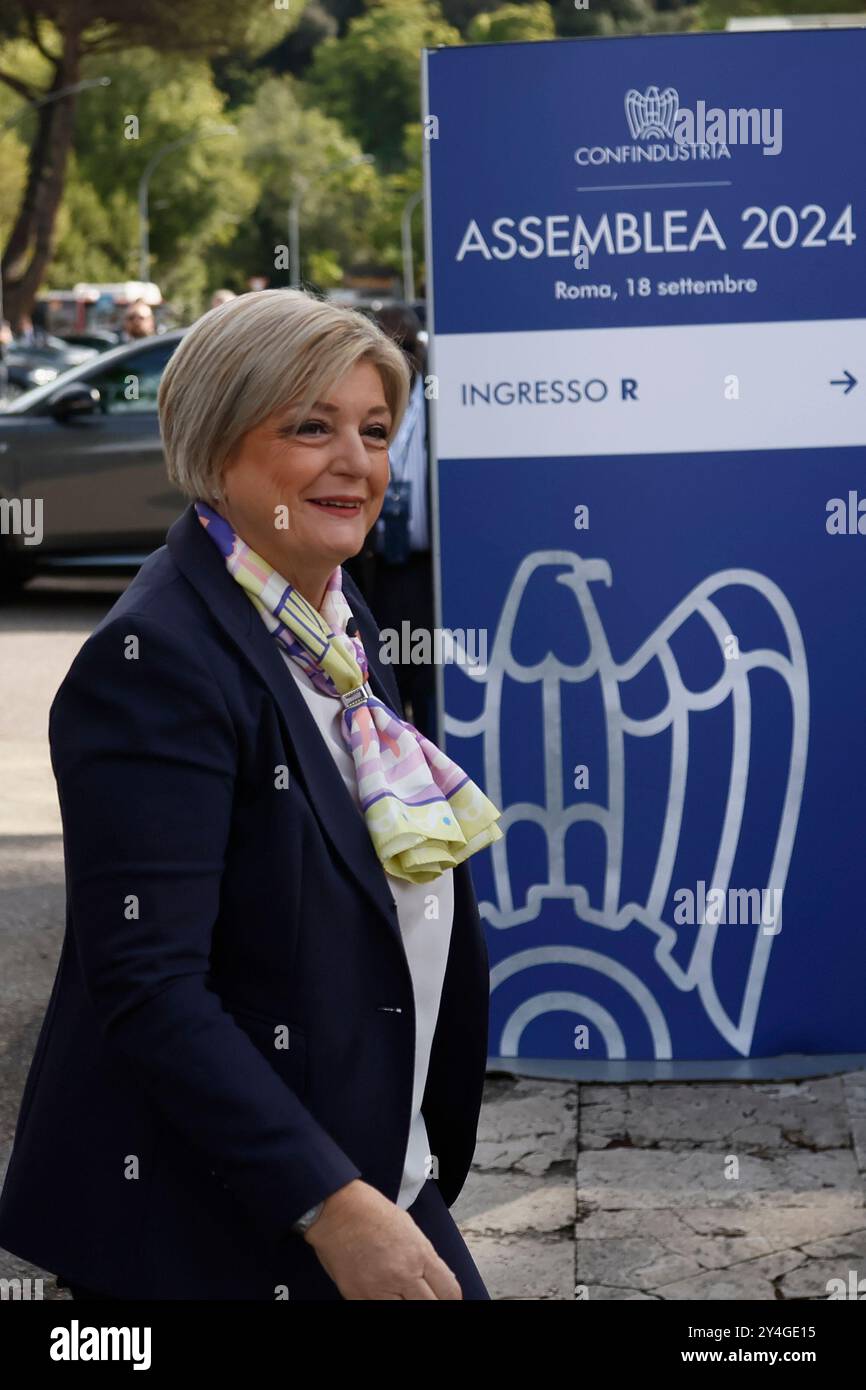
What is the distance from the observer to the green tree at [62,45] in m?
46.4

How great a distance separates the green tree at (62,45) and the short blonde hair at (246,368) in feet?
148

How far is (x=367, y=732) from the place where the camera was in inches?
81.5

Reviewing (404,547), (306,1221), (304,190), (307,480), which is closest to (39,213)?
(404,547)

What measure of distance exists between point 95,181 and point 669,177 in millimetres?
74901

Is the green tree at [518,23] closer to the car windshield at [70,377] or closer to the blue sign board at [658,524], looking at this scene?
the car windshield at [70,377]

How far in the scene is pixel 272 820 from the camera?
194 cm

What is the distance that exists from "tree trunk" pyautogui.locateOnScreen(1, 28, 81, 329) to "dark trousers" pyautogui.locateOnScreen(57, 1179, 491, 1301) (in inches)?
1800

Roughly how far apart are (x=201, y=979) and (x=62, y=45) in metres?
50.2

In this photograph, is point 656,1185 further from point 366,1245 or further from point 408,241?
point 408,241

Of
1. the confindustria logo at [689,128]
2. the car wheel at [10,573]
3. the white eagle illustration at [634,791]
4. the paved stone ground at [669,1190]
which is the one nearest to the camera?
the paved stone ground at [669,1190]

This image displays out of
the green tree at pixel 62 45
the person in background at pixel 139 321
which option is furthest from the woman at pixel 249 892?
the green tree at pixel 62 45

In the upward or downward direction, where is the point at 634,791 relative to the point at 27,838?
upward

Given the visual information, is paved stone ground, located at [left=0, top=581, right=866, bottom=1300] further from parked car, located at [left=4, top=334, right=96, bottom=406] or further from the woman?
parked car, located at [left=4, top=334, right=96, bottom=406]

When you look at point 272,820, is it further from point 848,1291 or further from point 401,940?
point 848,1291
